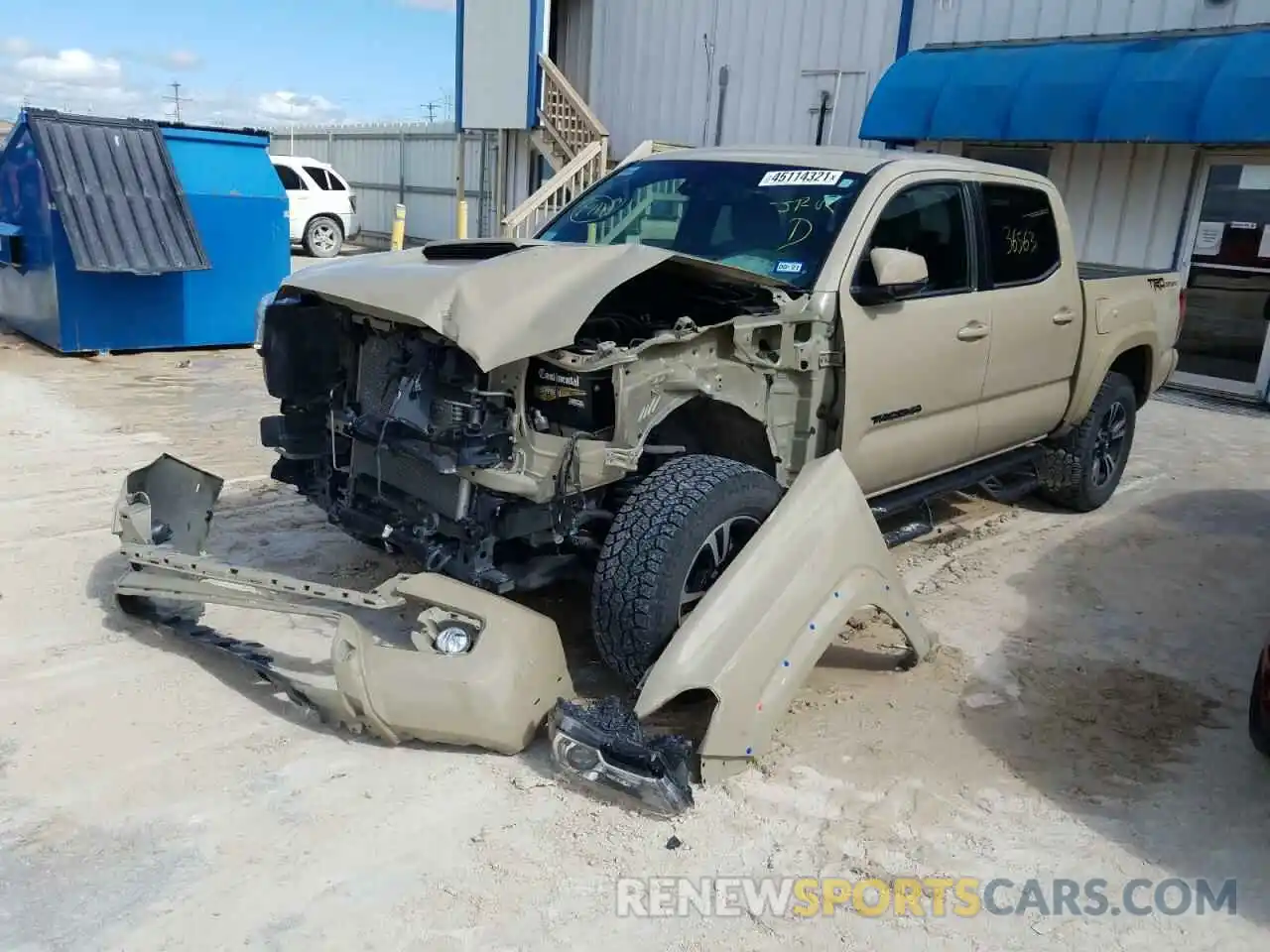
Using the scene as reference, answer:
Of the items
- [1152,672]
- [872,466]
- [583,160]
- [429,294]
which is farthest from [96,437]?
[583,160]

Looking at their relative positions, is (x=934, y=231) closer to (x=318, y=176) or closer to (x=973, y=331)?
(x=973, y=331)

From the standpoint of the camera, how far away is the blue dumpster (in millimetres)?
9523

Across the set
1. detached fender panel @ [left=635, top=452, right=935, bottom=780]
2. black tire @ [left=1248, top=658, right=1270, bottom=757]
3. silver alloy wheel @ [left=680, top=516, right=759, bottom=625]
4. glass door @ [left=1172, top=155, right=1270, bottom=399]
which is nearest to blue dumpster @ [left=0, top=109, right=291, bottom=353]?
silver alloy wheel @ [left=680, top=516, right=759, bottom=625]

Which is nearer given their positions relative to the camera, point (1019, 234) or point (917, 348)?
point (917, 348)

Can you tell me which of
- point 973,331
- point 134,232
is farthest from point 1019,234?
point 134,232

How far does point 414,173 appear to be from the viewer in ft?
76.7

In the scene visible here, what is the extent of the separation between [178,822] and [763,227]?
320cm

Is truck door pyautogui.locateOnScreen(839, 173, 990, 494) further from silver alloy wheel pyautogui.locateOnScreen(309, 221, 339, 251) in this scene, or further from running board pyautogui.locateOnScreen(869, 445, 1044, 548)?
silver alloy wheel pyautogui.locateOnScreen(309, 221, 339, 251)

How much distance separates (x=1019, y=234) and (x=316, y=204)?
1637cm

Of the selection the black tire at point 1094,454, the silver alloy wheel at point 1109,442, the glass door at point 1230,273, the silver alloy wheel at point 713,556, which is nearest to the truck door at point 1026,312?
the black tire at point 1094,454

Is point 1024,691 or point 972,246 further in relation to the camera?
point 972,246

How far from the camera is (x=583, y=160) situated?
602 inches

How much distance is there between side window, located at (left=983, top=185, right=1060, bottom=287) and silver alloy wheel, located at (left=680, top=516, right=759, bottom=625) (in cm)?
224

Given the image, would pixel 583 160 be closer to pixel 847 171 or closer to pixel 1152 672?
pixel 847 171
